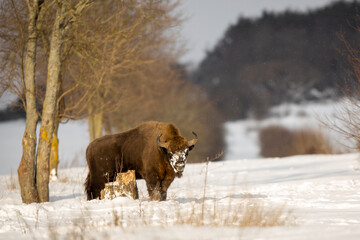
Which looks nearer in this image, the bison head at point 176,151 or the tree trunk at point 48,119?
the bison head at point 176,151

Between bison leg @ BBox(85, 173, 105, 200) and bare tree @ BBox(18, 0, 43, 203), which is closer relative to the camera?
bison leg @ BBox(85, 173, 105, 200)

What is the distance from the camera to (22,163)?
10797 mm

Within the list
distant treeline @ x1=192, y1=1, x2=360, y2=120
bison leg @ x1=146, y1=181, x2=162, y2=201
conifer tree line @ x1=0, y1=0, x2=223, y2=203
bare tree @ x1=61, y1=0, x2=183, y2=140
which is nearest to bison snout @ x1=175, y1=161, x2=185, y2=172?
bison leg @ x1=146, y1=181, x2=162, y2=201

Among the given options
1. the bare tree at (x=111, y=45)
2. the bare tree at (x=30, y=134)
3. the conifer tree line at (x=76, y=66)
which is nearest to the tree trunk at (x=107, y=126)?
the conifer tree line at (x=76, y=66)

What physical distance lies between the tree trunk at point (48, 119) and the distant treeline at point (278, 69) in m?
17.7

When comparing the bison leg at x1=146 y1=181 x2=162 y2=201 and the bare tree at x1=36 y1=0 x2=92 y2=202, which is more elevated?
the bare tree at x1=36 y1=0 x2=92 y2=202

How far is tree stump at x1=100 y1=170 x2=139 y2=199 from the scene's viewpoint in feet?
31.6

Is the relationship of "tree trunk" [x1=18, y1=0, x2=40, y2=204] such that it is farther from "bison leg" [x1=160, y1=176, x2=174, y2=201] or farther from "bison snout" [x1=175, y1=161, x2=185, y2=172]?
"bison snout" [x1=175, y1=161, x2=185, y2=172]

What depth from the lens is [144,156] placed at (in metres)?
9.80

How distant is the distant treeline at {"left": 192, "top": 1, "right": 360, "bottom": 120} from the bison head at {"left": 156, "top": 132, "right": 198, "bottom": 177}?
18.8m

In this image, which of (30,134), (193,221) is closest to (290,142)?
(30,134)

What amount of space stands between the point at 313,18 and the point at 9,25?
20.5 metres

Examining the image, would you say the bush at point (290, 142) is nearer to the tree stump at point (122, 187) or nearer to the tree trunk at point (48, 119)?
the tree trunk at point (48, 119)

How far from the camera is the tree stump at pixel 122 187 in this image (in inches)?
379
